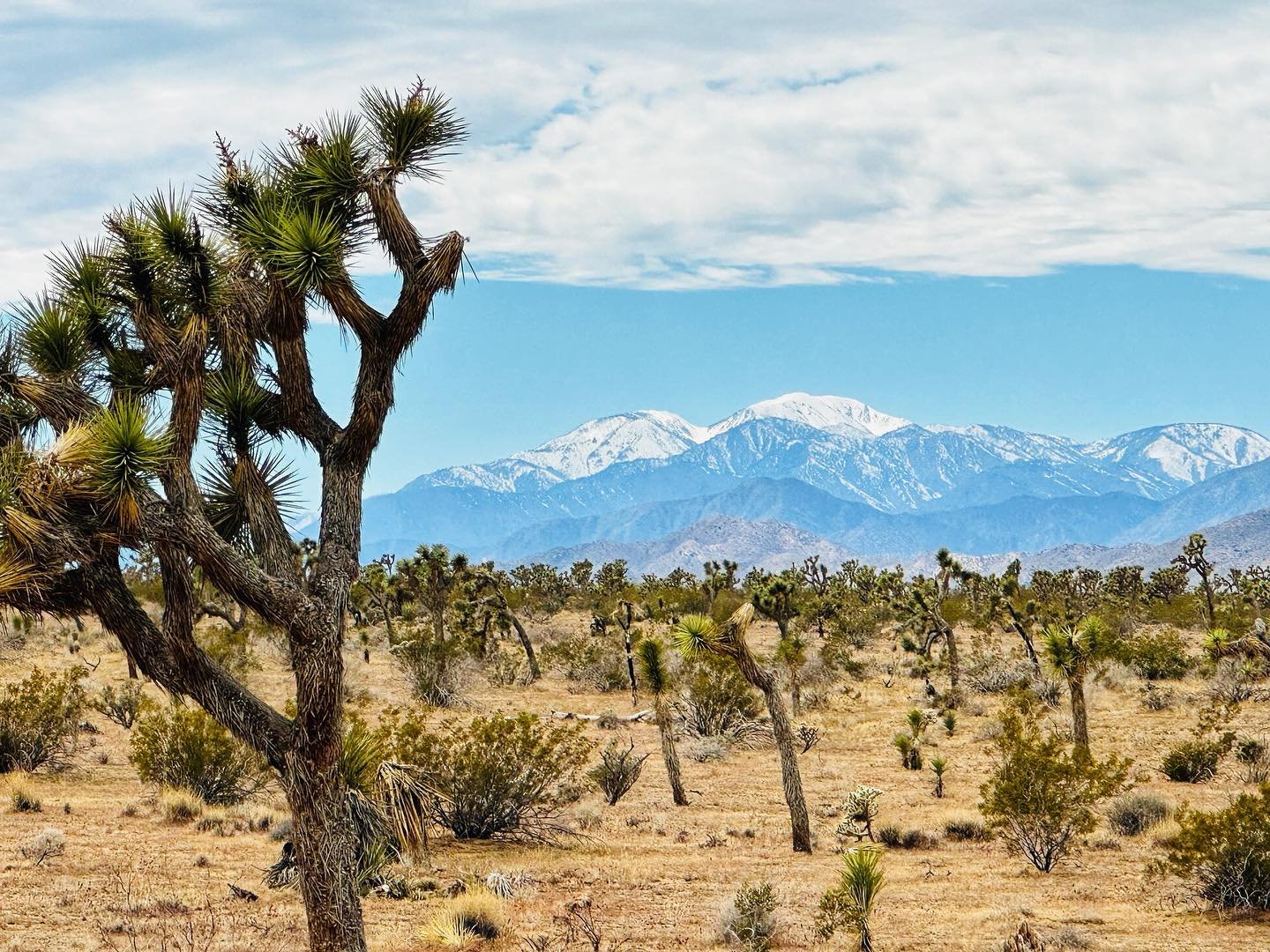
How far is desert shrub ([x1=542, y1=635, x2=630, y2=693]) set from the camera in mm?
37000

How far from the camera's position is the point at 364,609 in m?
50.9

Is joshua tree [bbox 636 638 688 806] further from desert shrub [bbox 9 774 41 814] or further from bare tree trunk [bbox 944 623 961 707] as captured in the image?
bare tree trunk [bbox 944 623 961 707]

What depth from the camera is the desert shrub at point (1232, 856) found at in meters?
12.4

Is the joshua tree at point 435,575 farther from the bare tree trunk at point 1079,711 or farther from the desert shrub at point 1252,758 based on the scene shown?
the desert shrub at point 1252,758

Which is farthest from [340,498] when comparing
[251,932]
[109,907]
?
[109,907]

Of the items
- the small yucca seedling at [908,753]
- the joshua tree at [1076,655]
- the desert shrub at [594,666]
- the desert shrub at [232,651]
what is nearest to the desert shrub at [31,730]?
the desert shrub at [232,651]

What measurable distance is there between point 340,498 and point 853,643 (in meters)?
43.2

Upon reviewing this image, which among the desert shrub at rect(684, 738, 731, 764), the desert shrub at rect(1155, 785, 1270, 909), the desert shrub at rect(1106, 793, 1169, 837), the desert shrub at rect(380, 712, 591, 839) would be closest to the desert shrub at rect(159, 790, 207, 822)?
the desert shrub at rect(380, 712, 591, 839)

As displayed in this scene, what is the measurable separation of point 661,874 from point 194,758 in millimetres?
7506

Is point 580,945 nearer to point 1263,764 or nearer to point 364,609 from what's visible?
point 1263,764

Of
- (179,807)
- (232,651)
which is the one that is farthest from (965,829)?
(232,651)

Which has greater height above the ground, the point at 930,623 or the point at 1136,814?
the point at 930,623

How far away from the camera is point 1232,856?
41.1ft

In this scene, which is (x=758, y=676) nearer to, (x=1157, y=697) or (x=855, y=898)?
(x=855, y=898)
